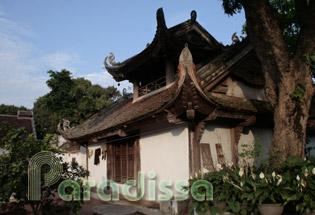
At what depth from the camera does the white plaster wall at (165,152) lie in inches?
273

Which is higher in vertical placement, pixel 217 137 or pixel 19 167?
pixel 217 137

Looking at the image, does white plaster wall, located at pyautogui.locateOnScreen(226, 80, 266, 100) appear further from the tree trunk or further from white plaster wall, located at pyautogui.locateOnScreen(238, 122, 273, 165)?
the tree trunk

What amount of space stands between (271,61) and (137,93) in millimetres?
6132

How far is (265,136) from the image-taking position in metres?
8.37

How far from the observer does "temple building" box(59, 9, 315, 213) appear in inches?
249

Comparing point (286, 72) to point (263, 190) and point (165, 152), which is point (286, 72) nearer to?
point (263, 190)

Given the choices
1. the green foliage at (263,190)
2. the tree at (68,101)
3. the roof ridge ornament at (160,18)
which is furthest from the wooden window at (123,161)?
the tree at (68,101)

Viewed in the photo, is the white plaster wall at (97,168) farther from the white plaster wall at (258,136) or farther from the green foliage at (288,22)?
the green foliage at (288,22)

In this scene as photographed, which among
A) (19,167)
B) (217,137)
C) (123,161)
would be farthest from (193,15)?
(19,167)

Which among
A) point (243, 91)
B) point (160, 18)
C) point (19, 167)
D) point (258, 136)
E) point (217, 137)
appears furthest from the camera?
point (243, 91)

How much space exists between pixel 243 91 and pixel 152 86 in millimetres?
3831

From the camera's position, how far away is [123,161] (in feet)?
32.5

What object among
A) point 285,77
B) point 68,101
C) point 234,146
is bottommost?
point 234,146

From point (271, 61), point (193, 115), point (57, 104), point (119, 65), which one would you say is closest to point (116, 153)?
point (119, 65)
